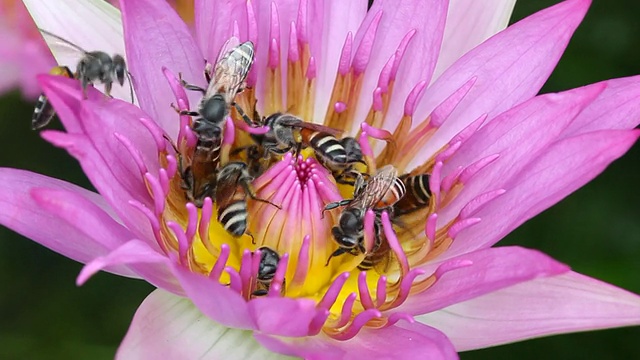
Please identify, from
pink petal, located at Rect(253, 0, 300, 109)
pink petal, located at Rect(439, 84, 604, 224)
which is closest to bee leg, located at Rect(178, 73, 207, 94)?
pink petal, located at Rect(253, 0, 300, 109)

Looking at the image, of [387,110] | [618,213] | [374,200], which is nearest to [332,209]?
[374,200]

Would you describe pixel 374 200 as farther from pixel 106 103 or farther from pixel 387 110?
pixel 106 103

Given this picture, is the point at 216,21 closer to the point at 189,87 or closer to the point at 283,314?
the point at 189,87

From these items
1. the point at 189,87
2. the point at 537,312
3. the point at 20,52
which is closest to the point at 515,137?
the point at 537,312

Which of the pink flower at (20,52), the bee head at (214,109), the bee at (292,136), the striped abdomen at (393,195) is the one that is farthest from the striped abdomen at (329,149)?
the pink flower at (20,52)

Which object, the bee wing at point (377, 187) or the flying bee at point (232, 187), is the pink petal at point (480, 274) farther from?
the flying bee at point (232, 187)

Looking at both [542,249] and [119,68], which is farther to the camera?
A: [542,249]
